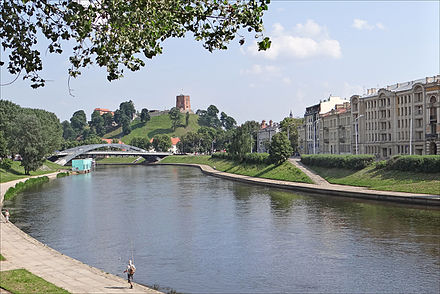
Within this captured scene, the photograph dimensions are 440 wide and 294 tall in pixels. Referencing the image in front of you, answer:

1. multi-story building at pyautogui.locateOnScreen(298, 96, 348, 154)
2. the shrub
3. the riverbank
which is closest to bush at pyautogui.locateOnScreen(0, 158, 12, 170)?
the shrub

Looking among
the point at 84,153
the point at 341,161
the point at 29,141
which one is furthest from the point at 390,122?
the point at 84,153

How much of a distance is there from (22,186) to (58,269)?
60.6m

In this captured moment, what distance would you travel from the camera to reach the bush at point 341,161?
234 feet

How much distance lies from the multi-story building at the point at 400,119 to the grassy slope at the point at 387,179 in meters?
13.5

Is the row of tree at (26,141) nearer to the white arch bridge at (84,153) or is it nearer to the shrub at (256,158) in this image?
the shrub at (256,158)

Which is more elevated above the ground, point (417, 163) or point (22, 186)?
point (417, 163)

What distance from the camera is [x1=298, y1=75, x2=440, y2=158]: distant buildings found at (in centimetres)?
7781

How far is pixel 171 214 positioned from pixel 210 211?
14.2 feet

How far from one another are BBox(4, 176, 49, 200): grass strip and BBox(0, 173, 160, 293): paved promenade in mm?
35489

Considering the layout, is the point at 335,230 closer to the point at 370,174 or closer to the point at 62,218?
the point at 62,218

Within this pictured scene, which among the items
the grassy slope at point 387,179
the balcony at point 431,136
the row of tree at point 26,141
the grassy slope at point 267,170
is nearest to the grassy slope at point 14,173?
the row of tree at point 26,141

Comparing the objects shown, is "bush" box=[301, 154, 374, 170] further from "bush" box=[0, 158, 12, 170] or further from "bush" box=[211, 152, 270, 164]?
"bush" box=[0, 158, 12, 170]

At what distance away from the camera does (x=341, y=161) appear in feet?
249

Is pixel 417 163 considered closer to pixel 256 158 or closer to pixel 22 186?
pixel 256 158
